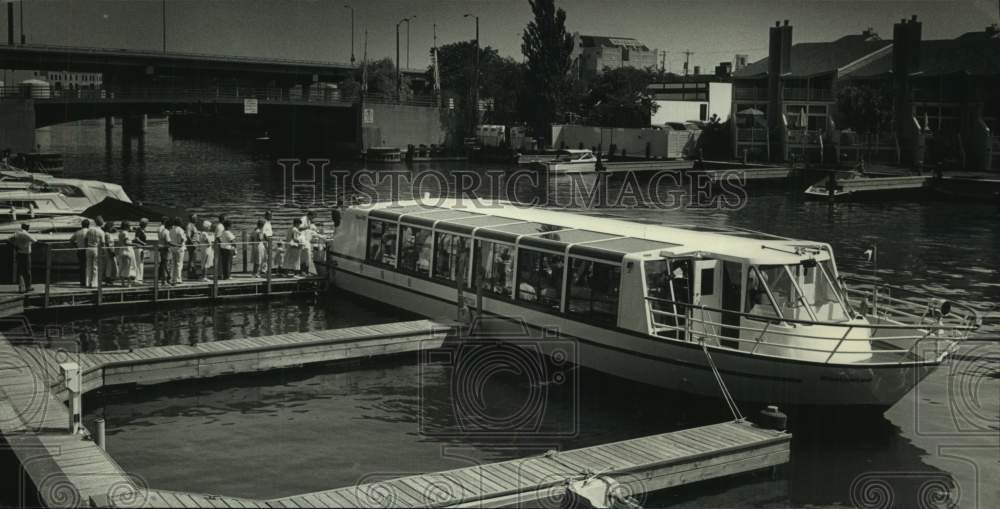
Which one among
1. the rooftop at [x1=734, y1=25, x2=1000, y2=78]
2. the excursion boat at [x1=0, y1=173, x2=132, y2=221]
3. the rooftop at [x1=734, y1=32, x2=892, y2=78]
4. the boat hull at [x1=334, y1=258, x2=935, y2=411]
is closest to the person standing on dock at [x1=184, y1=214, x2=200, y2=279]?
the boat hull at [x1=334, y1=258, x2=935, y2=411]

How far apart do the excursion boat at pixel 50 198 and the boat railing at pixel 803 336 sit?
2375 cm

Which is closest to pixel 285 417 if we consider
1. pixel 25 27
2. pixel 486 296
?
pixel 486 296

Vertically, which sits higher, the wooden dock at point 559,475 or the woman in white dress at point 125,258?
the woman in white dress at point 125,258

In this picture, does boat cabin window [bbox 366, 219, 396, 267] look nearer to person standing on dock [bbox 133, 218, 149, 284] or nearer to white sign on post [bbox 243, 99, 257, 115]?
person standing on dock [bbox 133, 218, 149, 284]

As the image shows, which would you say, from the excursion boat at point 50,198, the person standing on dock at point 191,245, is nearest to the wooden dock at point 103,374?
the person standing on dock at point 191,245

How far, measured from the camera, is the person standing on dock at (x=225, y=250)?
90.3 ft

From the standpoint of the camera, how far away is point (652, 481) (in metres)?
14.3

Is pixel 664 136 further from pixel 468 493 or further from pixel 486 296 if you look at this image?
pixel 468 493

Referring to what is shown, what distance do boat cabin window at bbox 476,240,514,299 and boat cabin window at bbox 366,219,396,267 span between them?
3.97m

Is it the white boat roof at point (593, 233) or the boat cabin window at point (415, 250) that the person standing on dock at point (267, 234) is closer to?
the white boat roof at point (593, 233)

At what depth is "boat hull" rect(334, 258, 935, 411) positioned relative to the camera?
1716cm

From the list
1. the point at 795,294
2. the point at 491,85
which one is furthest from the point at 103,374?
the point at 491,85

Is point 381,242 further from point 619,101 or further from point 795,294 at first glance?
point 619,101

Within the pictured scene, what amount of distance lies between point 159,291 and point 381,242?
223 inches
